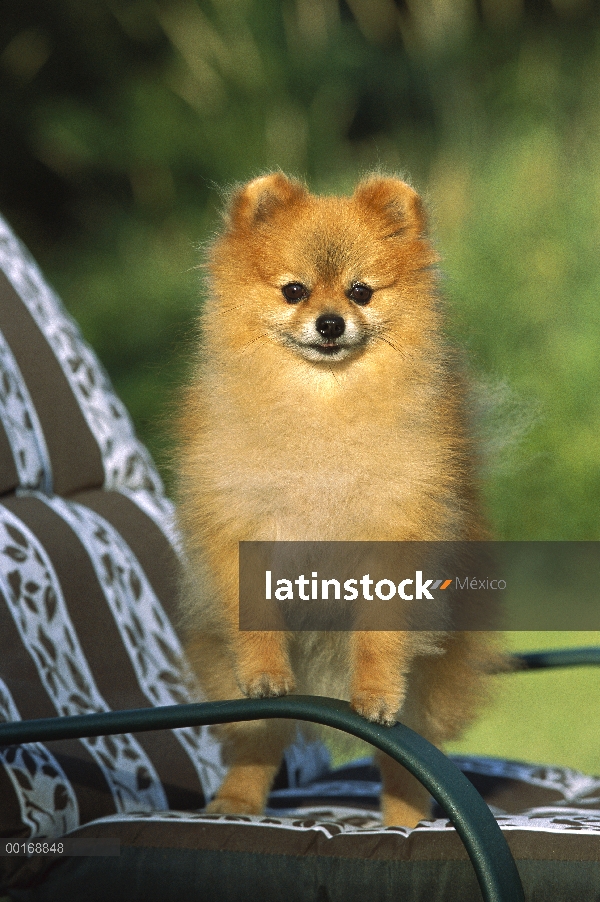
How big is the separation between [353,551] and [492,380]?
1.65ft

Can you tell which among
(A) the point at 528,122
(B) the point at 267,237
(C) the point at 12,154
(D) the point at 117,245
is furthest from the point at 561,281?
(B) the point at 267,237

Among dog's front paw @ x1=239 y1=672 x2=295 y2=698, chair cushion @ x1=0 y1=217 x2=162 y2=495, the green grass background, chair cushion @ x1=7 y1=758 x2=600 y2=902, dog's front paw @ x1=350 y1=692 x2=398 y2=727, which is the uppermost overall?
the green grass background

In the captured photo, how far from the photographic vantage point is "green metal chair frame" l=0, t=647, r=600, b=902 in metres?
1.46

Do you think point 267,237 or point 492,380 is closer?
point 267,237

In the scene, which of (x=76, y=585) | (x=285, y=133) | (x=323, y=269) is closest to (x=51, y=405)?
(x=76, y=585)

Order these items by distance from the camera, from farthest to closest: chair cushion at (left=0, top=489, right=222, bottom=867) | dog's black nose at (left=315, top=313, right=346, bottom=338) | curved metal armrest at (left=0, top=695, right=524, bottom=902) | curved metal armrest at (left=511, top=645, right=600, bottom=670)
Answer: curved metal armrest at (left=511, top=645, right=600, bottom=670) → chair cushion at (left=0, top=489, right=222, bottom=867) → dog's black nose at (left=315, top=313, right=346, bottom=338) → curved metal armrest at (left=0, top=695, right=524, bottom=902)

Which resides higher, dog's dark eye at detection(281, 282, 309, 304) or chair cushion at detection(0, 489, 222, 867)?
dog's dark eye at detection(281, 282, 309, 304)

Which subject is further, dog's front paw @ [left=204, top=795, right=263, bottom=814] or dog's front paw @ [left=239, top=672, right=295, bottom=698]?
dog's front paw @ [left=204, top=795, right=263, bottom=814]

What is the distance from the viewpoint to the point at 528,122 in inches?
255

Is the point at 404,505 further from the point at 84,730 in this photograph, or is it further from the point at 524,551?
the point at 524,551

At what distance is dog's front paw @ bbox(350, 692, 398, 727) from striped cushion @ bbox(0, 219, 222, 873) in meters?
0.67

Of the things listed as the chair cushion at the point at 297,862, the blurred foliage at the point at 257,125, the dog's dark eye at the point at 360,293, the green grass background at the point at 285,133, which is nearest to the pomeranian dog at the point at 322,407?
the dog's dark eye at the point at 360,293

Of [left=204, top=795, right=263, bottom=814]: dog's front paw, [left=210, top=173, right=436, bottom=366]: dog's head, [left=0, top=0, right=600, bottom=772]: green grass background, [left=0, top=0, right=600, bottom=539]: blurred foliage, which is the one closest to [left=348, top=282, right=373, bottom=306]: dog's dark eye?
[left=210, top=173, right=436, bottom=366]: dog's head

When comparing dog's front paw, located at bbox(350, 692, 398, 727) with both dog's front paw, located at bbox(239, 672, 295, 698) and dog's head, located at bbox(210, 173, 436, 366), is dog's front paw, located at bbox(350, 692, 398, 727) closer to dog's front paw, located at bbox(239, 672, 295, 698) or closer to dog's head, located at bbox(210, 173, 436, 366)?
dog's front paw, located at bbox(239, 672, 295, 698)
